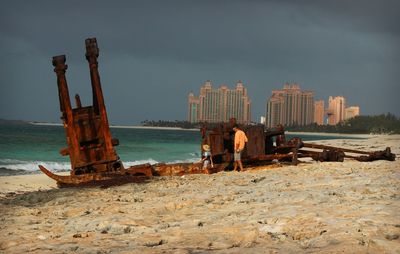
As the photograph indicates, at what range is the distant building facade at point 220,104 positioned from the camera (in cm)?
15988

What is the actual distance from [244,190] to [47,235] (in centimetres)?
411

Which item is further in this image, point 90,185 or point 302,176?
point 90,185

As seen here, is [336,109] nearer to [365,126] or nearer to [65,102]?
[365,126]

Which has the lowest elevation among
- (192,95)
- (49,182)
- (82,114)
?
(49,182)

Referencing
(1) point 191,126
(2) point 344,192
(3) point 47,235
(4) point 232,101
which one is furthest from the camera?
(1) point 191,126

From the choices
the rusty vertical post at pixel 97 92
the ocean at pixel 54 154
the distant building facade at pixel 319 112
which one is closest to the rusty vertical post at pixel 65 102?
the rusty vertical post at pixel 97 92

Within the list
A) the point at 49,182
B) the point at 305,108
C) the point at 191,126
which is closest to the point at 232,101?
the point at 191,126

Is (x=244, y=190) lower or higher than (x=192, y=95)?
lower

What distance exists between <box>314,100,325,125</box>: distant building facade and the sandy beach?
18159cm

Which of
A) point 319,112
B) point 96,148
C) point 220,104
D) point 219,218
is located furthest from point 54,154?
point 319,112

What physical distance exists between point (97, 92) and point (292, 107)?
587ft

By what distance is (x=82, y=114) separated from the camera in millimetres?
11570

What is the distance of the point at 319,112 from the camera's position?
7436 inches

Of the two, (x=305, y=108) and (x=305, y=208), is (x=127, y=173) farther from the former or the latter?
(x=305, y=108)
